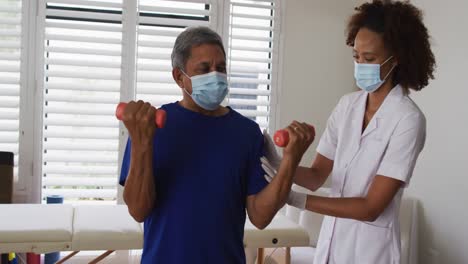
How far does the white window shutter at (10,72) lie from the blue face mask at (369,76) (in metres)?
2.49

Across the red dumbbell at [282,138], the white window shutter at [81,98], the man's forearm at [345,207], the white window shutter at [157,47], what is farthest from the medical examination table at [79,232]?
the red dumbbell at [282,138]

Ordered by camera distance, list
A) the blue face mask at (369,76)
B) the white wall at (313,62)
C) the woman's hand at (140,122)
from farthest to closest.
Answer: the white wall at (313,62) < the blue face mask at (369,76) < the woman's hand at (140,122)

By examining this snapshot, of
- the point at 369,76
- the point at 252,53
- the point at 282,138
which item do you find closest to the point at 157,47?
the point at 252,53

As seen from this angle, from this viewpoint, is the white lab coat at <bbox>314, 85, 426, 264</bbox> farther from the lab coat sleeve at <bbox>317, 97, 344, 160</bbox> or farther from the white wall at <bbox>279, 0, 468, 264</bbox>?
the white wall at <bbox>279, 0, 468, 264</bbox>

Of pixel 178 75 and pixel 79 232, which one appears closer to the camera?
pixel 178 75

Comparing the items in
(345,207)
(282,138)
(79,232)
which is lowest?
(79,232)

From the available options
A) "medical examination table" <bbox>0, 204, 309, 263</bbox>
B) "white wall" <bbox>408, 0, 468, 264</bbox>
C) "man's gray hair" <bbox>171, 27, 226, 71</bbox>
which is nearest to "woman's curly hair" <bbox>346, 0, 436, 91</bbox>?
"man's gray hair" <bbox>171, 27, 226, 71</bbox>

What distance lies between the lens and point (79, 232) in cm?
219

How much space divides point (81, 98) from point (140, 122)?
7.76ft

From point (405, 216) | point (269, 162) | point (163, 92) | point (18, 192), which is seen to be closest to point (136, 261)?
point (18, 192)

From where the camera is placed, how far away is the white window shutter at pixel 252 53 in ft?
11.7

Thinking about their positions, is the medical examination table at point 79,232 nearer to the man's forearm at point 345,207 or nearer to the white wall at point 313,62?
the man's forearm at point 345,207

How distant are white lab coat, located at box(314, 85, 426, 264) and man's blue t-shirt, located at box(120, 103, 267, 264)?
0.40m

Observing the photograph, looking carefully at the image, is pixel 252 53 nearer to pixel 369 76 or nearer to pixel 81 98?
pixel 81 98
